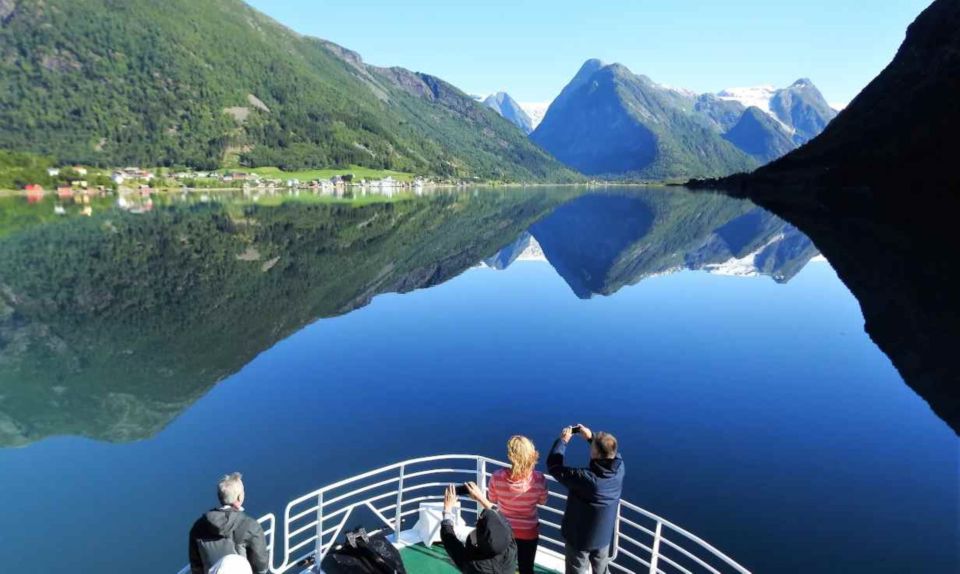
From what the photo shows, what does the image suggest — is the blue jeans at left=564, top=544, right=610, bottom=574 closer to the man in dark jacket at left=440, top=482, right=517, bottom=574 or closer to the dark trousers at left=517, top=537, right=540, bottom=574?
the dark trousers at left=517, top=537, right=540, bottom=574

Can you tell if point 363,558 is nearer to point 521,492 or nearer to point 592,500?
point 521,492

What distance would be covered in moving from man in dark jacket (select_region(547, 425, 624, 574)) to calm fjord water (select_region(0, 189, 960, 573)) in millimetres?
6088

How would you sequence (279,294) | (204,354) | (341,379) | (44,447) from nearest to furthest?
(44,447) < (341,379) < (204,354) < (279,294)

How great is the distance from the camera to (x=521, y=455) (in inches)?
297

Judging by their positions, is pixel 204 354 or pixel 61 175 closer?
pixel 204 354

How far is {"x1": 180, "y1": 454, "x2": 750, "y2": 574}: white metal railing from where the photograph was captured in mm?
10352

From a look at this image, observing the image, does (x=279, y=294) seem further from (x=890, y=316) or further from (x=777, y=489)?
(x=890, y=316)

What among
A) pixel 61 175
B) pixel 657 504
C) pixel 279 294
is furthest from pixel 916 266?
pixel 61 175

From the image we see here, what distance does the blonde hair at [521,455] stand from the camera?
7.53m

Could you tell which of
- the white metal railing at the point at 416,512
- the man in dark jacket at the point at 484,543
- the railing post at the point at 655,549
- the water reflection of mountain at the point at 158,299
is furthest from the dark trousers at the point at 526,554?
the water reflection of mountain at the point at 158,299

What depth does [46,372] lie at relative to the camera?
85.0 ft

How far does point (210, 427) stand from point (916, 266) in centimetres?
5515

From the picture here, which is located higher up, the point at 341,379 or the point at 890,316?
the point at 890,316

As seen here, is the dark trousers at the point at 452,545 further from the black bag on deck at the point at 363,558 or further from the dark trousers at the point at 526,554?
the dark trousers at the point at 526,554
